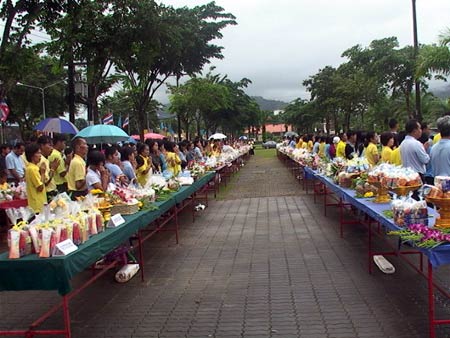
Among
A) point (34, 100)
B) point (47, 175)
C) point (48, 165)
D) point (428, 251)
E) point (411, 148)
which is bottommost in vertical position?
point (428, 251)

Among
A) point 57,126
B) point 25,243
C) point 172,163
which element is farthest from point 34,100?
point 25,243

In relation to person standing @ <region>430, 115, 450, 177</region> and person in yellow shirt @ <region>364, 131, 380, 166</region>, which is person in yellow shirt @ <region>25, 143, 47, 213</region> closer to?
person standing @ <region>430, 115, 450, 177</region>

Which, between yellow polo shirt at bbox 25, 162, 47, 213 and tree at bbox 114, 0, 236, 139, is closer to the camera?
yellow polo shirt at bbox 25, 162, 47, 213

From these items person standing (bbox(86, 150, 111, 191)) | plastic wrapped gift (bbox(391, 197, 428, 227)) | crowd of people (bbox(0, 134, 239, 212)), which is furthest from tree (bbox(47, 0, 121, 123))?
plastic wrapped gift (bbox(391, 197, 428, 227))

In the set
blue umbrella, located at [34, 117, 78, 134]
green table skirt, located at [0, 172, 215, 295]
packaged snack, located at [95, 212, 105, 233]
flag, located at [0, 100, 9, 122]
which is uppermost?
flag, located at [0, 100, 9, 122]

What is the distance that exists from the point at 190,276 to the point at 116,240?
167 centimetres

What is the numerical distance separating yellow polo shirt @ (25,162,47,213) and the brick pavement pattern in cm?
154

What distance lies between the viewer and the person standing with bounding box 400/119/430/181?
6742mm

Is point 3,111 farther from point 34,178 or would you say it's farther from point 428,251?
point 428,251

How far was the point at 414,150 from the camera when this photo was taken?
6758mm

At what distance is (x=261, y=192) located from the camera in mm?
15312

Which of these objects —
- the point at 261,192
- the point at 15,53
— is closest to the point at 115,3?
the point at 15,53

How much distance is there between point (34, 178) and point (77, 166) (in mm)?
1070

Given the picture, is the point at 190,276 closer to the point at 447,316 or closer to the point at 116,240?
the point at 116,240
